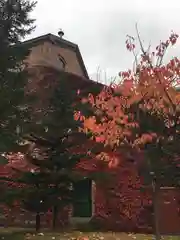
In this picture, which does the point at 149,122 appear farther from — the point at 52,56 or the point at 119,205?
the point at 52,56

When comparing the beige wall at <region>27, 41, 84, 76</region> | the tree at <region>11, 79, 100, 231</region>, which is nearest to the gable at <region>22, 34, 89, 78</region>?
the beige wall at <region>27, 41, 84, 76</region>

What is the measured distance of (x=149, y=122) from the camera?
9977 millimetres

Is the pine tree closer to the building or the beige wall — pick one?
the building

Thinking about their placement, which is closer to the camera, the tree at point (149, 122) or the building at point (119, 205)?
the tree at point (149, 122)

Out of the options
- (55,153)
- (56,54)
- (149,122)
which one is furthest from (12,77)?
(56,54)

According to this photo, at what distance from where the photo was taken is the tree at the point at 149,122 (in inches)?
380

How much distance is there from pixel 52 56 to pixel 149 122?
69.8ft

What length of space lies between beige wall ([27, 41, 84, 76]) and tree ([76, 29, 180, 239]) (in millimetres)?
17760

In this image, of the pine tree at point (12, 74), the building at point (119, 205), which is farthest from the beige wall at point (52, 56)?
the pine tree at point (12, 74)

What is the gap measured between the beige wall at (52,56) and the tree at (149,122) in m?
17.8

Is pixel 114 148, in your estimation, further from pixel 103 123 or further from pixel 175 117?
pixel 175 117

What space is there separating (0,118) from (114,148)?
16.1 ft

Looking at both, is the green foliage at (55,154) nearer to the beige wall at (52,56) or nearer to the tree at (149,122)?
the tree at (149,122)

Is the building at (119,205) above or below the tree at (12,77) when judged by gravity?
below
